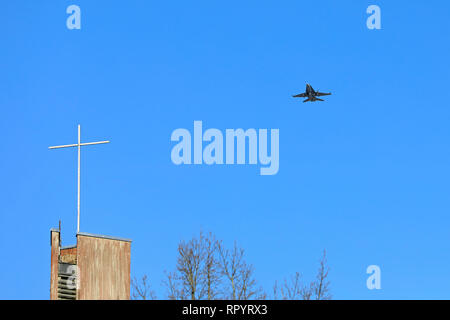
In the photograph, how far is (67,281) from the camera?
4272cm

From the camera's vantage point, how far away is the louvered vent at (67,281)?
42219 millimetres

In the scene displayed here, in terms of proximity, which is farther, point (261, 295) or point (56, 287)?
point (261, 295)

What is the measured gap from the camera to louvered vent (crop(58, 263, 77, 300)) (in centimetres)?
4222
